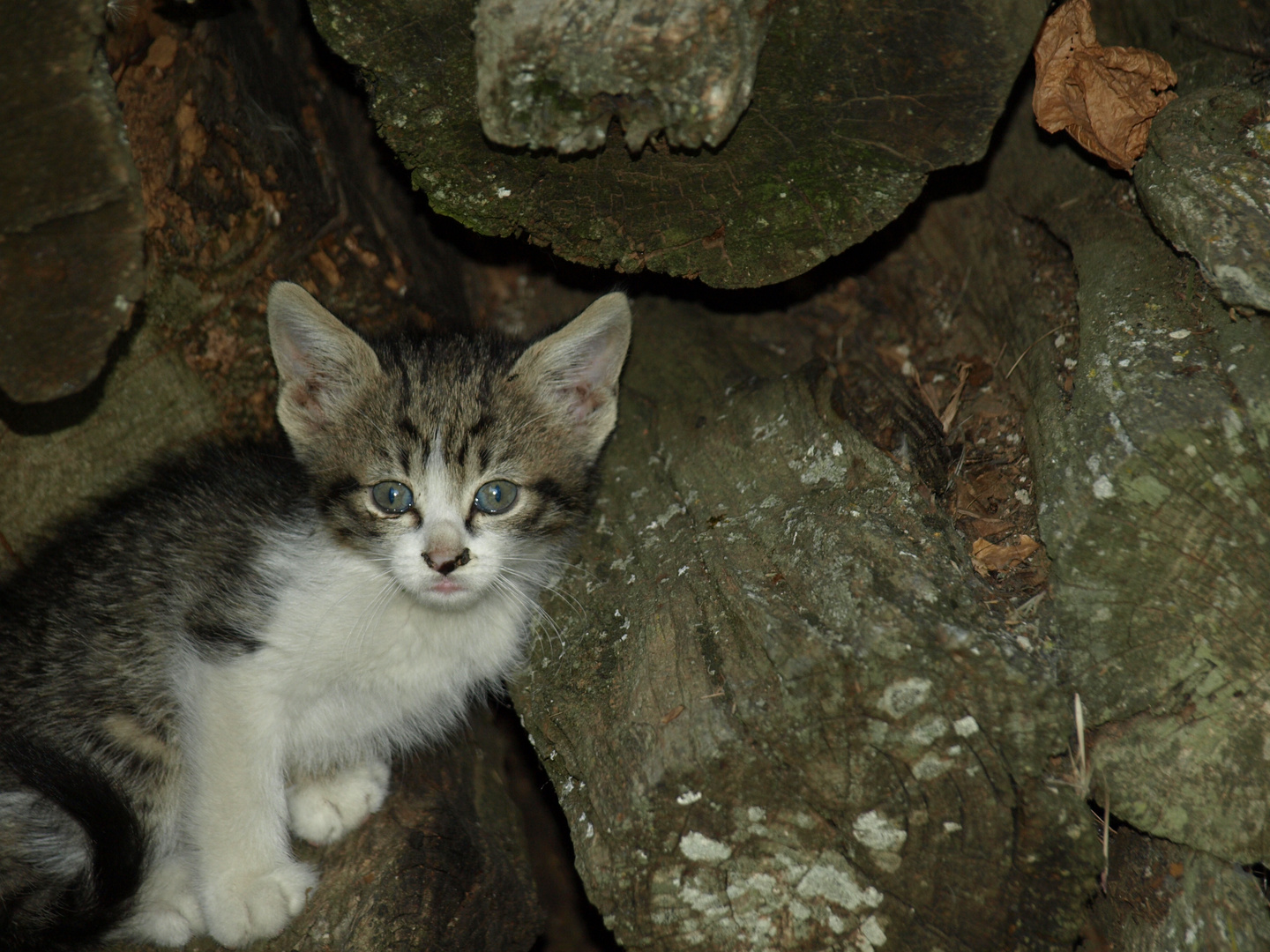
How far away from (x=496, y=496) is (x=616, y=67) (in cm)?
114

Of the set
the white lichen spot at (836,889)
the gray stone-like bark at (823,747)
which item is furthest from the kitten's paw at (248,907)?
the white lichen spot at (836,889)

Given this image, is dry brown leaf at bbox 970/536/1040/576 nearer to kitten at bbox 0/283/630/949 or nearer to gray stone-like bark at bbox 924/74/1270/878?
gray stone-like bark at bbox 924/74/1270/878

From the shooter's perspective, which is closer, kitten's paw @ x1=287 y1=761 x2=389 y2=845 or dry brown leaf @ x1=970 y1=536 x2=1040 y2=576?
dry brown leaf @ x1=970 y1=536 x2=1040 y2=576

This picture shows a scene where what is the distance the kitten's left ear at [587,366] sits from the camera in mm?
2500

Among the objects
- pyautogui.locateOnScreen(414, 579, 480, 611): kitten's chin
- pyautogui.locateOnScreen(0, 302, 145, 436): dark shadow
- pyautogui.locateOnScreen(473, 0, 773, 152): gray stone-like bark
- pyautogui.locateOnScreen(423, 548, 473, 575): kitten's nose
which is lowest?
pyautogui.locateOnScreen(414, 579, 480, 611): kitten's chin

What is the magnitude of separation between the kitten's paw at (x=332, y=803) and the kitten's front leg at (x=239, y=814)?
0.12 m

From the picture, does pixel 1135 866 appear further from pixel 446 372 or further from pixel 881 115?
pixel 446 372

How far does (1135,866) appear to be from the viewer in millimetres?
1903

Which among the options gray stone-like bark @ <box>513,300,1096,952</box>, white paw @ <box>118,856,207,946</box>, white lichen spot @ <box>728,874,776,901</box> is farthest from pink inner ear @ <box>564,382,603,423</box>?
white paw @ <box>118,856,207,946</box>

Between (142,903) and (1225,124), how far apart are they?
3152 mm

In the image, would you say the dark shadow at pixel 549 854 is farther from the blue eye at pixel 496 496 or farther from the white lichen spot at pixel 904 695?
the white lichen spot at pixel 904 695

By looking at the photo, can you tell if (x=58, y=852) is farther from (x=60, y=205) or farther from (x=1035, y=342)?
(x=1035, y=342)

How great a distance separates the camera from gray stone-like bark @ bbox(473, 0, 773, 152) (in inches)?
72.7

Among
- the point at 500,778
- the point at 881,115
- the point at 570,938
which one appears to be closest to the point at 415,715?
the point at 500,778
